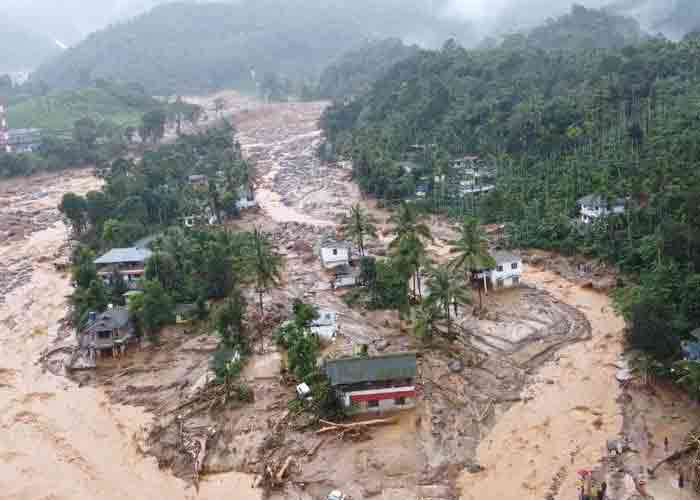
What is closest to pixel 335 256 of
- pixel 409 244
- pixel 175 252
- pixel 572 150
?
pixel 175 252

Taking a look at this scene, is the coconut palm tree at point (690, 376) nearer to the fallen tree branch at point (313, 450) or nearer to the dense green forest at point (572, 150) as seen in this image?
the dense green forest at point (572, 150)

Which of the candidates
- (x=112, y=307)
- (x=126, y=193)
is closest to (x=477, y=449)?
(x=112, y=307)

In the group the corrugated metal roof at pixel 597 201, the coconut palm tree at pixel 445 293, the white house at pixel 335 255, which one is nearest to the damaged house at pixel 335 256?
the white house at pixel 335 255

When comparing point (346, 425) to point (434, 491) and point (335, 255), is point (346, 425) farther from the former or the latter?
point (335, 255)

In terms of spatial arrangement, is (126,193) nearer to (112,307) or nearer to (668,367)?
(112,307)

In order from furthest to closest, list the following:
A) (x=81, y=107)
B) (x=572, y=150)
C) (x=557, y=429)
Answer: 1. (x=81, y=107)
2. (x=572, y=150)
3. (x=557, y=429)

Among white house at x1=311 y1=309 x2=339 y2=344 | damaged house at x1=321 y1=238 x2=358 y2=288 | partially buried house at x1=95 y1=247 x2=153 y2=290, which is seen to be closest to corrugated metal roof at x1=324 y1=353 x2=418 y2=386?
white house at x1=311 y1=309 x2=339 y2=344

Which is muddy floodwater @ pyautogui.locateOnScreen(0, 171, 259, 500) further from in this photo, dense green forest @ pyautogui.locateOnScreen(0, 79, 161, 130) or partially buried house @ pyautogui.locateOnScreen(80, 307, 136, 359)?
dense green forest @ pyautogui.locateOnScreen(0, 79, 161, 130)
